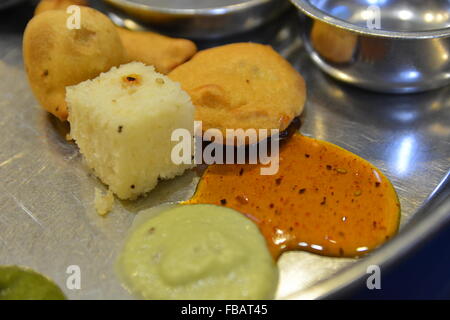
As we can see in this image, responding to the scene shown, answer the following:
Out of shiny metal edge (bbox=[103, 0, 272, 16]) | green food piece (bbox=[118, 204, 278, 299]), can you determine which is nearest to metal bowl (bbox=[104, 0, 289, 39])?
shiny metal edge (bbox=[103, 0, 272, 16])

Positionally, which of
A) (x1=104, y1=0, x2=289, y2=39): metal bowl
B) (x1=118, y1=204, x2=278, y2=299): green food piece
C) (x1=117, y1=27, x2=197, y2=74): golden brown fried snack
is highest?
(x1=104, y1=0, x2=289, y2=39): metal bowl

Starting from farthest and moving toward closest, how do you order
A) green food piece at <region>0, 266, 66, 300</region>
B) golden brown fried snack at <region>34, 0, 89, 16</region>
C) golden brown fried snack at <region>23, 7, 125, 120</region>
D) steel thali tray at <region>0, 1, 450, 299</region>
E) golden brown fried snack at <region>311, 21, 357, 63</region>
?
golden brown fried snack at <region>34, 0, 89, 16</region> → golden brown fried snack at <region>311, 21, 357, 63</region> → golden brown fried snack at <region>23, 7, 125, 120</region> → steel thali tray at <region>0, 1, 450, 299</region> → green food piece at <region>0, 266, 66, 300</region>

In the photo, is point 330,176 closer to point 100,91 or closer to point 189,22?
point 100,91

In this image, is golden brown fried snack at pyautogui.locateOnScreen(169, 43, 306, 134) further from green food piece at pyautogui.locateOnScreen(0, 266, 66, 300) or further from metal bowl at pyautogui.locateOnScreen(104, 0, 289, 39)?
green food piece at pyautogui.locateOnScreen(0, 266, 66, 300)

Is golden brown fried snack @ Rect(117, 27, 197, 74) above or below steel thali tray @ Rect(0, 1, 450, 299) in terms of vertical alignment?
above

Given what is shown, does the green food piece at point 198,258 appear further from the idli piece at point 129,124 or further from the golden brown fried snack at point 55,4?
the golden brown fried snack at point 55,4
